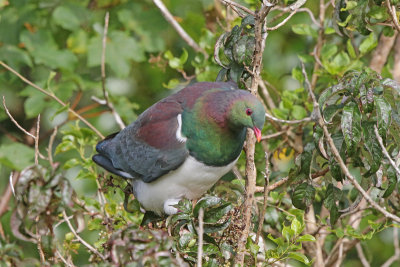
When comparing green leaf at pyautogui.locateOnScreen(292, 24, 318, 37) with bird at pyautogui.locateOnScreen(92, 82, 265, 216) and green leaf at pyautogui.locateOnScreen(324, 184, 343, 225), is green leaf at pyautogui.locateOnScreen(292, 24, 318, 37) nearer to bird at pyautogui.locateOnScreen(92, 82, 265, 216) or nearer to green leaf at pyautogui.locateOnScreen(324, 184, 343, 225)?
bird at pyautogui.locateOnScreen(92, 82, 265, 216)

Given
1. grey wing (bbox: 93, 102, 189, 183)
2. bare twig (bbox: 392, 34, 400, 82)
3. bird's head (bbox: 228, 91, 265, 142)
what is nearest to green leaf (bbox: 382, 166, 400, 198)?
bird's head (bbox: 228, 91, 265, 142)

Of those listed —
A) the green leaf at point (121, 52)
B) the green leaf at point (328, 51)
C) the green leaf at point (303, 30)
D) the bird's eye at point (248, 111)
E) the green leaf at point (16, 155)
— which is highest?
the bird's eye at point (248, 111)

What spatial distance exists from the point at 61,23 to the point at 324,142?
2.29 m

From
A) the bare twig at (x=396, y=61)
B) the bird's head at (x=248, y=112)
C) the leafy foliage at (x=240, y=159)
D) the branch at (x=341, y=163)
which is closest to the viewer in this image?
the leafy foliage at (x=240, y=159)

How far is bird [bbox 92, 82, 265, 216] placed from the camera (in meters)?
2.32

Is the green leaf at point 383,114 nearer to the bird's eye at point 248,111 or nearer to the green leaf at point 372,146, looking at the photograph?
the green leaf at point 372,146

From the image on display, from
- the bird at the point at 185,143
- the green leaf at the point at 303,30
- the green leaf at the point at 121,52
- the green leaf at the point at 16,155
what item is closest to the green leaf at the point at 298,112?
the green leaf at the point at 303,30

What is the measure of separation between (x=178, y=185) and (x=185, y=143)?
7.0 inches

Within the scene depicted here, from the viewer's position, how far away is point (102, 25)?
14.0 feet

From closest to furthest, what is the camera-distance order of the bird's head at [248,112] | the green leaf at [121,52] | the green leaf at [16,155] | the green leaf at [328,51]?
1. the bird's head at [248,112]
2. the green leaf at [328,51]
3. the green leaf at [16,155]
4. the green leaf at [121,52]

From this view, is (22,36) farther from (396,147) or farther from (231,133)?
(396,147)

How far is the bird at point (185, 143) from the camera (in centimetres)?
232

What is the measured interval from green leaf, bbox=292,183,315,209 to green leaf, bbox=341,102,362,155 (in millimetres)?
259

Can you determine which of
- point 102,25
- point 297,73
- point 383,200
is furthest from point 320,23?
point 102,25
